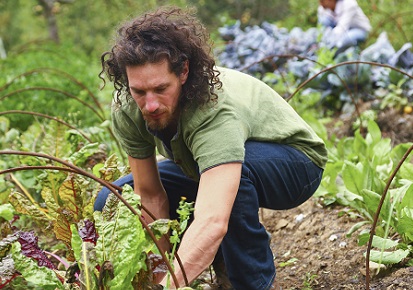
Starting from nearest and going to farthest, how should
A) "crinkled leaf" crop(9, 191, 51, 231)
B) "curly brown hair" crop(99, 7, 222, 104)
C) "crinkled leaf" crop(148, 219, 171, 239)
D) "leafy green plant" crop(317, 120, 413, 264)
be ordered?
"crinkled leaf" crop(148, 219, 171, 239) < "curly brown hair" crop(99, 7, 222, 104) < "leafy green plant" crop(317, 120, 413, 264) < "crinkled leaf" crop(9, 191, 51, 231)

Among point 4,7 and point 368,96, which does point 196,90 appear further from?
point 4,7

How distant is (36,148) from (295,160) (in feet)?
6.38

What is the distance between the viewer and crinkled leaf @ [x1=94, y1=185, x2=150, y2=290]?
205cm

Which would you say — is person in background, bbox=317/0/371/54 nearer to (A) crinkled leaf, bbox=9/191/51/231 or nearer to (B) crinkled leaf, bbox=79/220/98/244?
(A) crinkled leaf, bbox=9/191/51/231

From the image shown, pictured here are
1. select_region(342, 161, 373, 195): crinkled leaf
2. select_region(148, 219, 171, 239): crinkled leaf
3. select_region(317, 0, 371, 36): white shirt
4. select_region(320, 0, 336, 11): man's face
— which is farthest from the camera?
select_region(320, 0, 336, 11): man's face

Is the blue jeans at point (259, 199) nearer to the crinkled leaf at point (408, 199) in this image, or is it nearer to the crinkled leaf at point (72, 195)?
the crinkled leaf at point (72, 195)

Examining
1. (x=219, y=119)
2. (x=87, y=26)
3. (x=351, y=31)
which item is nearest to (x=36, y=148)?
(x=219, y=119)

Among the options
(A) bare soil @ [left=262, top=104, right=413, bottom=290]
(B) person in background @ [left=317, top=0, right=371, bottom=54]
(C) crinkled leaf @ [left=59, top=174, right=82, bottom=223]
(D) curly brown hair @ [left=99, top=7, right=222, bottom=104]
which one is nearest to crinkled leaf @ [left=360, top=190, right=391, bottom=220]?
(A) bare soil @ [left=262, top=104, right=413, bottom=290]

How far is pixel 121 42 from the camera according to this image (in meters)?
2.28

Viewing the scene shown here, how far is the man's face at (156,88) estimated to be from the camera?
2176 mm

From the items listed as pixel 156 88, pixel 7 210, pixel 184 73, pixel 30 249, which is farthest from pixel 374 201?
pixel 7 210

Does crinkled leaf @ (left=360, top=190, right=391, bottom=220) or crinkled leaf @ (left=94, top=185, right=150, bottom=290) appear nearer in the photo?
crinkled leaf @ (left=94, top=185, right=150, bottom=290)

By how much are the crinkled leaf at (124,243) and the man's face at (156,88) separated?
31cm

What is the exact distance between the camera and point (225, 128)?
7.20ft
